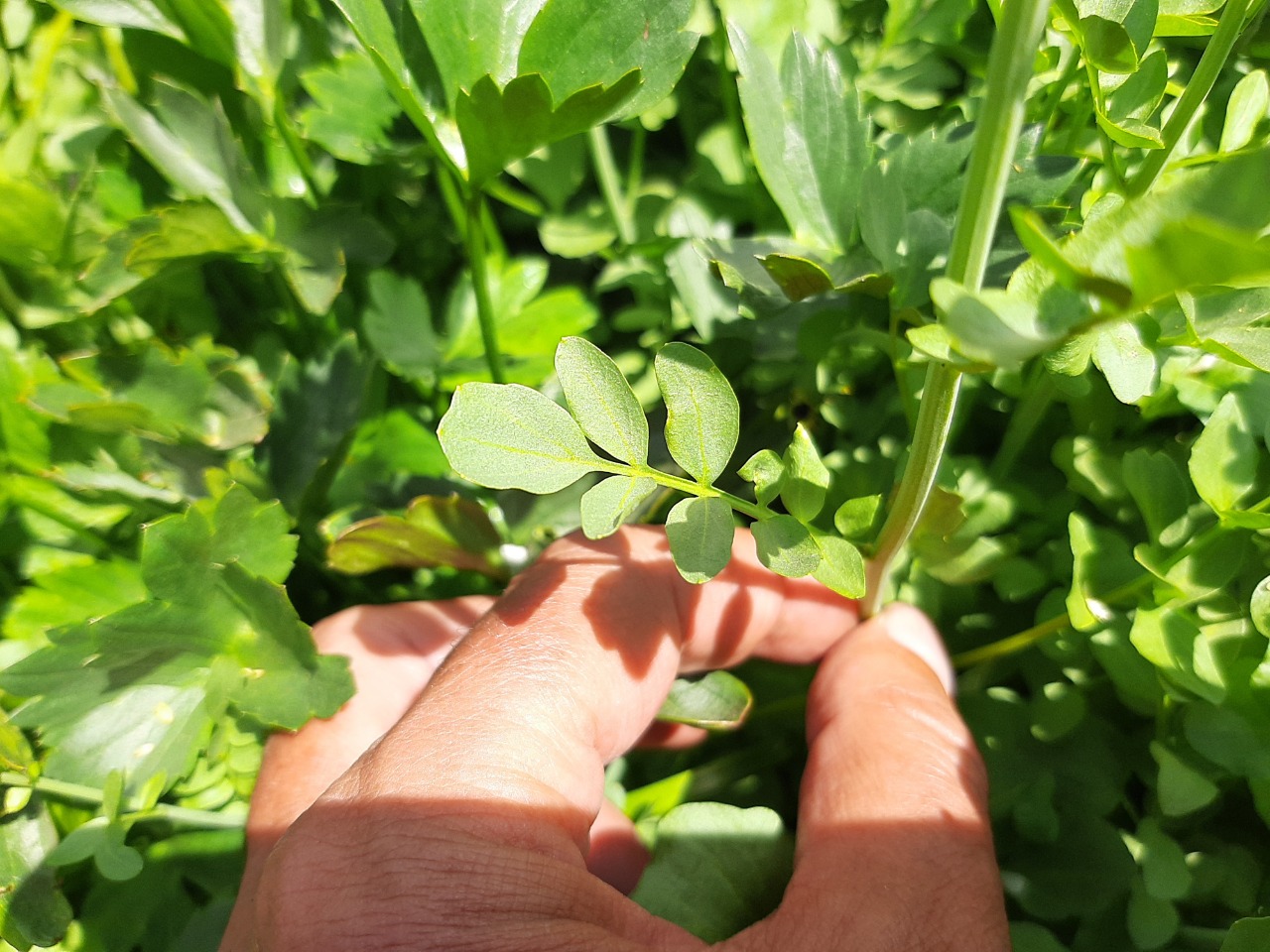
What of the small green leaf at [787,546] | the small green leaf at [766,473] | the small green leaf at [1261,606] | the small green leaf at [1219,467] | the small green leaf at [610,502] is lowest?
the small green leaf at [1261,606]

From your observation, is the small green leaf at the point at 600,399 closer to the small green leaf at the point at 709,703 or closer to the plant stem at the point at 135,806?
the small green leaf at the point at 709,703

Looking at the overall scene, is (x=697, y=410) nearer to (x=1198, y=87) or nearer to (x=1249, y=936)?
(x=1198, y=87)

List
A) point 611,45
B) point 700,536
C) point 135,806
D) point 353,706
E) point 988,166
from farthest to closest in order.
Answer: point 353,706
point 135,806
point 611,45
point 700,536
point 988,166

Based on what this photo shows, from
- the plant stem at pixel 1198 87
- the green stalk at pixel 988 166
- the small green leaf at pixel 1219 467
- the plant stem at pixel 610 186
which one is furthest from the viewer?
the plant stem at pixel 610 186

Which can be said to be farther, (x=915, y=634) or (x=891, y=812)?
(x=915, y=634)

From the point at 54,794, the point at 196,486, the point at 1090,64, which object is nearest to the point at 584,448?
the point at 1090,64

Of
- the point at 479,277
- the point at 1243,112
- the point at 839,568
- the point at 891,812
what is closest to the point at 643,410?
the point at 479,277

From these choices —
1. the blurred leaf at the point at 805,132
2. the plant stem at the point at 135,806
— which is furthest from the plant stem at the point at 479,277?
the plant stem at the point at 135,806

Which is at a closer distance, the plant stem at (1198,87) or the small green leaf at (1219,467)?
the plant stem at (1198,87)
